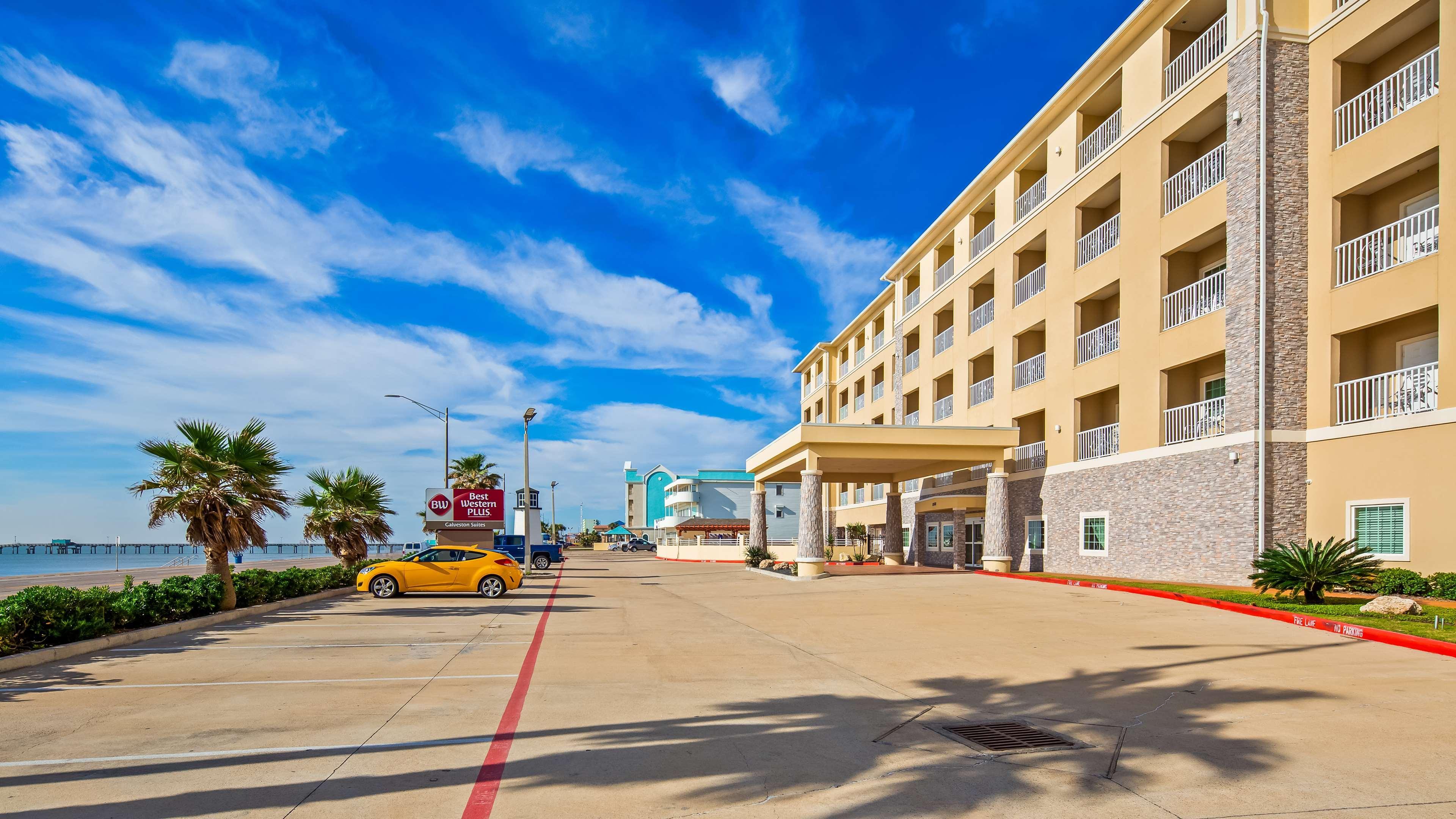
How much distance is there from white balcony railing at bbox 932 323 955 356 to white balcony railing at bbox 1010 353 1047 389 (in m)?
6.27

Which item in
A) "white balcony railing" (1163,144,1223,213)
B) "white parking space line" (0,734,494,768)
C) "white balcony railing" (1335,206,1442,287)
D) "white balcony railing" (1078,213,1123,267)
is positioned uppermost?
"white balcony railing" (1163,144,1223,213)

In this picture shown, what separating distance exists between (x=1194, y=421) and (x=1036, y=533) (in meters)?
9.05

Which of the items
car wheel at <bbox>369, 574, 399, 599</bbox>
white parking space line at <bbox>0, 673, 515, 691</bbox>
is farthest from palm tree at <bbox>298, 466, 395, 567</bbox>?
white parking space line at <bbox>0, 673, 515, 691</bbox>

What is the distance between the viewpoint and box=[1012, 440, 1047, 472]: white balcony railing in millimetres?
32156

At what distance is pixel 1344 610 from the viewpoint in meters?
15.5

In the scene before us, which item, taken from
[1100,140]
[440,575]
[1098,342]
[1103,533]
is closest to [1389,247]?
[1098,342]

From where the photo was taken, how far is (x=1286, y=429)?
21.3 m

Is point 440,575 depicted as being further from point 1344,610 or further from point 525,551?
point 1344,610

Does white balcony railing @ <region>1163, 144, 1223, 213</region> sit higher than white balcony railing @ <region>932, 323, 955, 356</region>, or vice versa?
white balcony railing @ <region>1163, 144, 1223, 213</region>

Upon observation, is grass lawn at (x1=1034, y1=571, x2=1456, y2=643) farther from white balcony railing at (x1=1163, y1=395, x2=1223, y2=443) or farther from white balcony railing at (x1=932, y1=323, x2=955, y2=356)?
white balcony railing at (x1=932, y1=323, x2=955, y2=356)

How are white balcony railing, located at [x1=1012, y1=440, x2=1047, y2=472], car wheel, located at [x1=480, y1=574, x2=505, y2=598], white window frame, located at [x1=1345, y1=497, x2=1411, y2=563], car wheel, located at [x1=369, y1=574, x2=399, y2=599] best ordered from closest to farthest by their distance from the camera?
white window frame, located at [x1=1345, y1=497, x2=1411, y2=563]
car wheel, located at [x1=369, y1=574, x2=399, y2=599]
car wheel, located at [x1=480, y1=574, x2=505, y2=598]
white balcony railing, located at [x1=1012, y1=440, x2=1047, y2=472]

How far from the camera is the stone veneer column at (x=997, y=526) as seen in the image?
3111 centimetres

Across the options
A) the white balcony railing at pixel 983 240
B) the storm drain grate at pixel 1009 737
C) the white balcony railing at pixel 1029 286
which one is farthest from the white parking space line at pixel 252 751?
the white balcony railing at pixel 983 240

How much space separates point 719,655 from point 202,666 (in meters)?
6.82
